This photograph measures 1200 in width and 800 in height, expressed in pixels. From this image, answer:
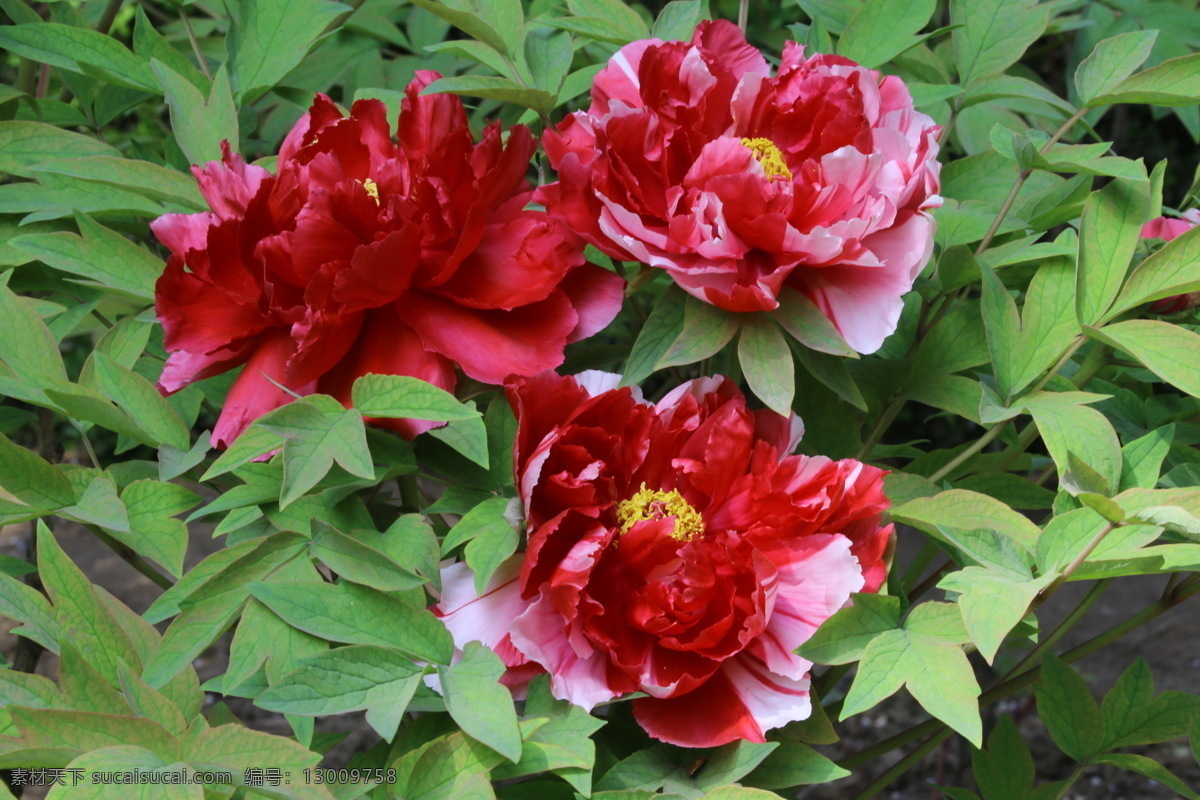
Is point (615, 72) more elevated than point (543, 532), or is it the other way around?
point (615, 72)

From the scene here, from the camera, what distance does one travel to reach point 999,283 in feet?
1.85

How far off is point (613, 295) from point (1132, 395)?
357mm

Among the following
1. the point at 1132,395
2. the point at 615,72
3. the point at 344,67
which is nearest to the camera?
the point at 615,72

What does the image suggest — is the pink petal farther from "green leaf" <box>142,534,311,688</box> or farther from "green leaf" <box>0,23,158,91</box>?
"green leaf" <box>0,23,158,91</box>

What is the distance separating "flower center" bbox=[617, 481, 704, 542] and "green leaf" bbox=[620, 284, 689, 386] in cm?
6

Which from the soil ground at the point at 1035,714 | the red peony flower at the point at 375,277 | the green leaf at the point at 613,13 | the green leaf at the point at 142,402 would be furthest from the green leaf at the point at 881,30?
the soil ground at the point at 1035,714

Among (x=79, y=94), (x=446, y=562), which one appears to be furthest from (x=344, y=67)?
(x=446, y=562)

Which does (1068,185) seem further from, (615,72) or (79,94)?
(79,94)

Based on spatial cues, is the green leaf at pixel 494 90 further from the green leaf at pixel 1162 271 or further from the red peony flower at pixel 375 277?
the green leaf at pixel 1162 271

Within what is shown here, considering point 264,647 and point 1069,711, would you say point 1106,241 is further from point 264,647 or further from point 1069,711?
point 264,647

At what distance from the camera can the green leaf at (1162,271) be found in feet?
1.75

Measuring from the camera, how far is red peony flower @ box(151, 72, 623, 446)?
51 cm

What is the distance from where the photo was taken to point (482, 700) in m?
0.46

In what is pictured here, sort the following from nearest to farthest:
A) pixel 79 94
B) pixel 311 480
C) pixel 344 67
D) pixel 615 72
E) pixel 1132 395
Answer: pixel 311 480, pixel 615 72, pixel 1132 395, pixel 79 94, pixel 344 67
